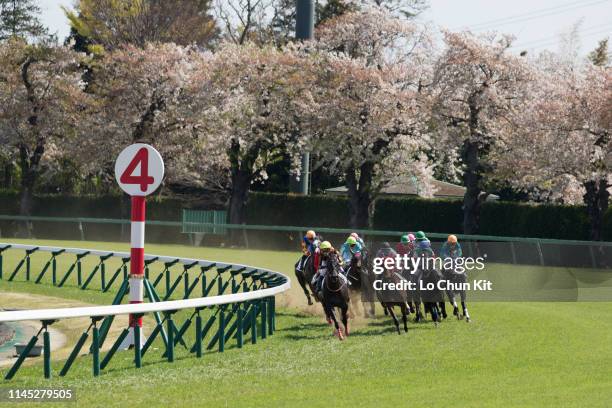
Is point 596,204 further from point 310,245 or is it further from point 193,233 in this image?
point 310,245

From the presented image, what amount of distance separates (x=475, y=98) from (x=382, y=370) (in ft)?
97.3

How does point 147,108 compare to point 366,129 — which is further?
point 147,108

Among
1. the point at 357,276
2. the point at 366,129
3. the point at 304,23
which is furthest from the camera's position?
the point at 304,23

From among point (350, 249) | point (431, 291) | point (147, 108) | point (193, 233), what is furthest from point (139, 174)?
point (147, 108)

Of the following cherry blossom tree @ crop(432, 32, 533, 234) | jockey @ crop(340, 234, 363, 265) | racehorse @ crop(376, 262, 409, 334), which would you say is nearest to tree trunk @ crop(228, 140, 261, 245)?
cherry blossom tree @ crop(432, 32, 533, 234)

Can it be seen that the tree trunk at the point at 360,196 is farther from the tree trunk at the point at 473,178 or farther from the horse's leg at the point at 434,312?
the horse's leg at the point at 434,312

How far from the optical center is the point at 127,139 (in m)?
47.9

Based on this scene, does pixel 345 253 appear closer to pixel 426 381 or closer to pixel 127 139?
pixel 426 381

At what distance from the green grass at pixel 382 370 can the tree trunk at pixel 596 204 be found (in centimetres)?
1889

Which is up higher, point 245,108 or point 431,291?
point 245,108

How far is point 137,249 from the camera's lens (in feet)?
46.4

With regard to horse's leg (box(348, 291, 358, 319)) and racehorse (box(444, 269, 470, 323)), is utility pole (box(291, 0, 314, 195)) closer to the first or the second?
horse's leg (box(348, 291, 358, 319))

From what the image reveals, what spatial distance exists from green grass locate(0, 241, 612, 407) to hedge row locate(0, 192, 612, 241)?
855 inches

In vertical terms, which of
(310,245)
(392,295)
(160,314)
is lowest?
(160,314)
